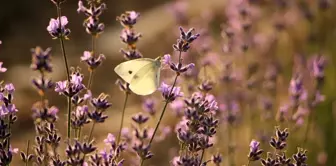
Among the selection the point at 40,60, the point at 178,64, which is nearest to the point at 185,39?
the point at 178,64

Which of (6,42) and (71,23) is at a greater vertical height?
(71,23)

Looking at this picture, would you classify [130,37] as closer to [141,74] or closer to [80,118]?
[141,74]

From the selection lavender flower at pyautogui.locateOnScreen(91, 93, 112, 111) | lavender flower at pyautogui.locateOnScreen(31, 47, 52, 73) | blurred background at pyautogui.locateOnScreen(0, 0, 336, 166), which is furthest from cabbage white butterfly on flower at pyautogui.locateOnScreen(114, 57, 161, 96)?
blurred background at pyautogui.locateOnScreen(0, 0, 336, 166)

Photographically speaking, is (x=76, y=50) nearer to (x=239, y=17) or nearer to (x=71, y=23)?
(x=71, y=23)

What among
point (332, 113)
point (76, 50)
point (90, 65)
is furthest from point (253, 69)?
point (76, 50)

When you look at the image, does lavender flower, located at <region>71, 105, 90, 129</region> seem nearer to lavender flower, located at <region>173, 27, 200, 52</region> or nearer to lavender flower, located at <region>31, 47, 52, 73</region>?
lavender flower, located at <region>31, 47, 52, 73</region>

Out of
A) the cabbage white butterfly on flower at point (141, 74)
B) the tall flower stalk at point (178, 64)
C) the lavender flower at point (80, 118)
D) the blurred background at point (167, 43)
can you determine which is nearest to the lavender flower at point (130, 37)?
the cabbage white butterfly on flower at point (141, 74)

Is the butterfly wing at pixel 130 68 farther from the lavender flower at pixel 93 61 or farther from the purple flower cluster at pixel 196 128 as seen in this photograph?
the purple flower cluster at pixel 196 128
